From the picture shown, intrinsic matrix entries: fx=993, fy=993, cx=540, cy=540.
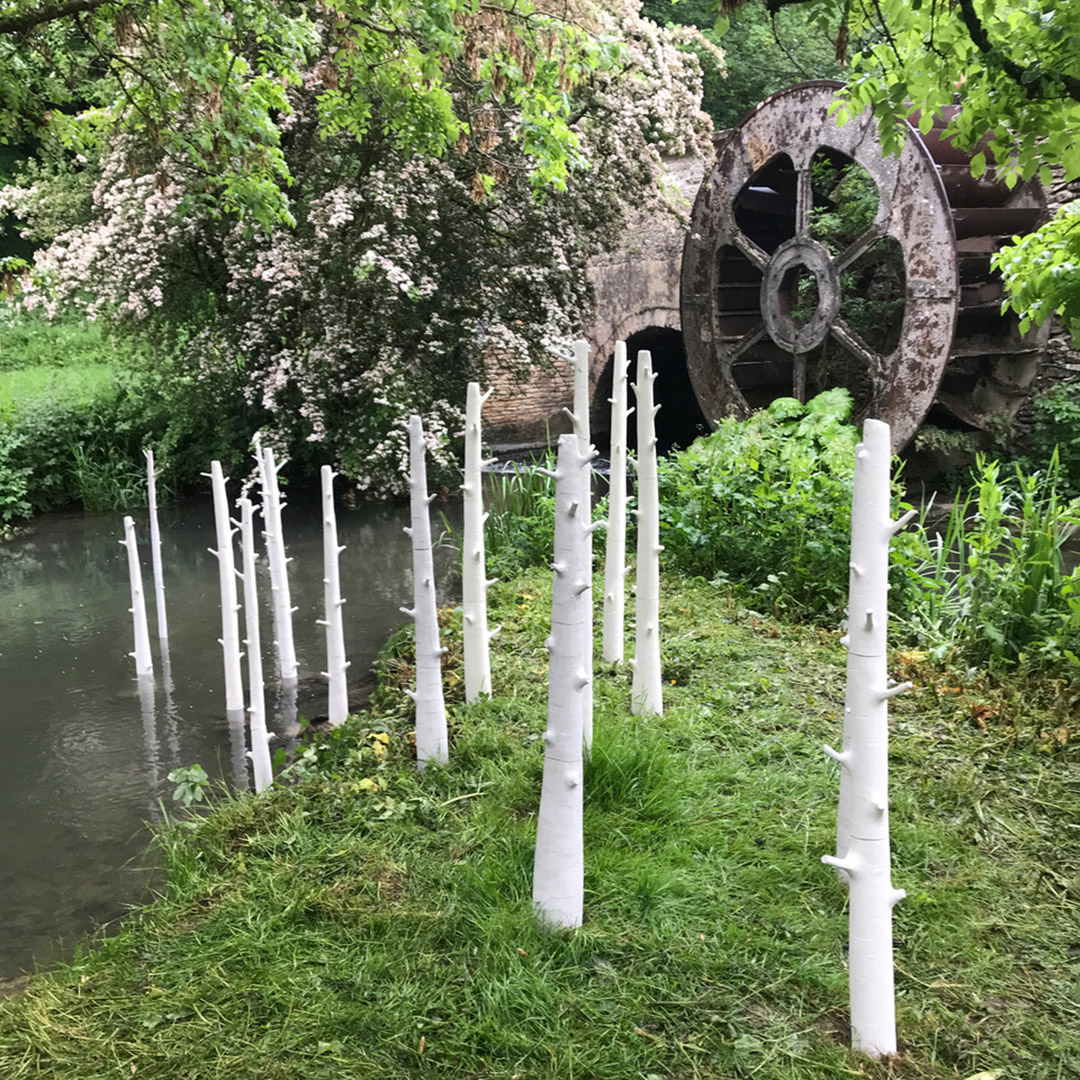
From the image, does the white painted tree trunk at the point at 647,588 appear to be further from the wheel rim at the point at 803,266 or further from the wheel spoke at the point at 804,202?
the wheel spoke at the point at 804,202

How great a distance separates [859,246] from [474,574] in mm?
5872

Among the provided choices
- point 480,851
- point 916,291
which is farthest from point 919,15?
point 916,291

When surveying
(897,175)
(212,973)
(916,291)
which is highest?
(897,175)

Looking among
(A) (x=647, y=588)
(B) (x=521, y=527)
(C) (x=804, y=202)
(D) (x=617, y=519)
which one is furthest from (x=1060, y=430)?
(A) (x=647, y=588)

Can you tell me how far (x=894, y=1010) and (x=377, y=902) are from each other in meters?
1.37

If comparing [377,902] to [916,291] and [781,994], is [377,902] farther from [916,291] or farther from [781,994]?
[916,291]

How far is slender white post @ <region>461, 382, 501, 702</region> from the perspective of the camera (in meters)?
4.02

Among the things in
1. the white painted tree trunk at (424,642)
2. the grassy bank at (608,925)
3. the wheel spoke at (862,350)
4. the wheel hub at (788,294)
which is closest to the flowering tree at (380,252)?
the wheel hub at (788,294)

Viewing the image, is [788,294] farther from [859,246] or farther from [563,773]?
[563,773]

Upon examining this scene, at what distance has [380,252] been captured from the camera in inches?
348

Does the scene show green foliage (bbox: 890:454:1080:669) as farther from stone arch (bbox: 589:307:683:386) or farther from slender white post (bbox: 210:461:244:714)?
stone arch (bbox: 589:307:683:386)

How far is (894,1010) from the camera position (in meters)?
2.17

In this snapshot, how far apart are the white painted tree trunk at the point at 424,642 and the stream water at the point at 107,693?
1.23 metres

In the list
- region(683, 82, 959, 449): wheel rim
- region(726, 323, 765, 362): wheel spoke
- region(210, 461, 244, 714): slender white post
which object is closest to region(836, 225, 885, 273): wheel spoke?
region(683, 82, 959, 449): wheel rim
